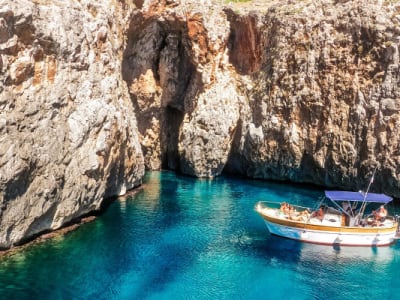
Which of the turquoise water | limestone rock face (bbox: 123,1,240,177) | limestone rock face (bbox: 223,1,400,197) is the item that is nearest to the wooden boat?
the turquoise water

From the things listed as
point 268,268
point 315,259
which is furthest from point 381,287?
point 268,268

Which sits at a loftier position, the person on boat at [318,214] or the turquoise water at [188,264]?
the person on boat at [318,214]

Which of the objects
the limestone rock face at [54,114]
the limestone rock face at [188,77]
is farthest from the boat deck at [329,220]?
the limestone rock face at [188,77]

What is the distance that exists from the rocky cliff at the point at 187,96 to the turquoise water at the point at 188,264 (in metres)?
3.12

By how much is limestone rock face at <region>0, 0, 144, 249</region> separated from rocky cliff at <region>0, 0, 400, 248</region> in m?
0.09

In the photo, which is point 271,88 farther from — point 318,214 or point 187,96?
point 318,214

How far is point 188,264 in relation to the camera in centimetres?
2680

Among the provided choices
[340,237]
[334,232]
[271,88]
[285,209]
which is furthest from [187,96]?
[340,237]

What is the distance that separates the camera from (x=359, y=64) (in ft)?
143

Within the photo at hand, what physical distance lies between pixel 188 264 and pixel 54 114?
13890mm

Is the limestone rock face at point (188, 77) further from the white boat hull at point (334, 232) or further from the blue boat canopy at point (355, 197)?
the white boat hull at point (334, 232)

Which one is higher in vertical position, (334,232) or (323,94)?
(323,94)

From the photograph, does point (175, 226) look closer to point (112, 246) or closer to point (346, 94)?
point (112, 246)

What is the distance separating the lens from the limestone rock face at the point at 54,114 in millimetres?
25891
